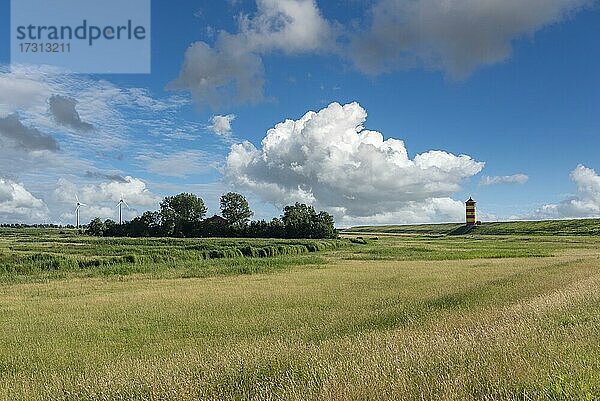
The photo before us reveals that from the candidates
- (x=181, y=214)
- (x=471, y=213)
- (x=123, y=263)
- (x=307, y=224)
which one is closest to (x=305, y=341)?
(x=123, y=263)

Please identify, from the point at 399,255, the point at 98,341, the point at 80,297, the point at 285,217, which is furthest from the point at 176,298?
the point at 285,217

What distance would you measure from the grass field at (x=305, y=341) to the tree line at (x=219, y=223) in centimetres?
7068

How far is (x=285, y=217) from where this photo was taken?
103m

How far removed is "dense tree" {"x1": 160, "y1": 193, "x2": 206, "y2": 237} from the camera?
10538 centimetres

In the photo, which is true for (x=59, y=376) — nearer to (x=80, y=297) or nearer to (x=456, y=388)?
(x=456, y=388)

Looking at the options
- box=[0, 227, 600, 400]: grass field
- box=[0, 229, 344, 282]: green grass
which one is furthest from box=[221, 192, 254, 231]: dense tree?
box=[0, 227, 600, 400]: grass field

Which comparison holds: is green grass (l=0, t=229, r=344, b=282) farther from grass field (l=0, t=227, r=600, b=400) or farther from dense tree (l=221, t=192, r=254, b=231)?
dense tree (l=221, t=192, r=254, b=231)

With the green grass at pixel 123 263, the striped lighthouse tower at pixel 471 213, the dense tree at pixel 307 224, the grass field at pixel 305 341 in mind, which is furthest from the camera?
the striped lighthouse tower at pixel 471 213

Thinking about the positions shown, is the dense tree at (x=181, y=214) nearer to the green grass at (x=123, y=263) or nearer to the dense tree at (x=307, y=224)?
the dense tree at (x=307, y=224)

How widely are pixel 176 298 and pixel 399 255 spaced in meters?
37.5

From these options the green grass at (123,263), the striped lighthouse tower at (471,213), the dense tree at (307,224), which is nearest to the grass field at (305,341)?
the green grass at (123,263)

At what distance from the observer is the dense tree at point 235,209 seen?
108m

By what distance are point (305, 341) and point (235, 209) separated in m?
96.5

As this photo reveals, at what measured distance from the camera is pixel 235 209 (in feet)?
357
